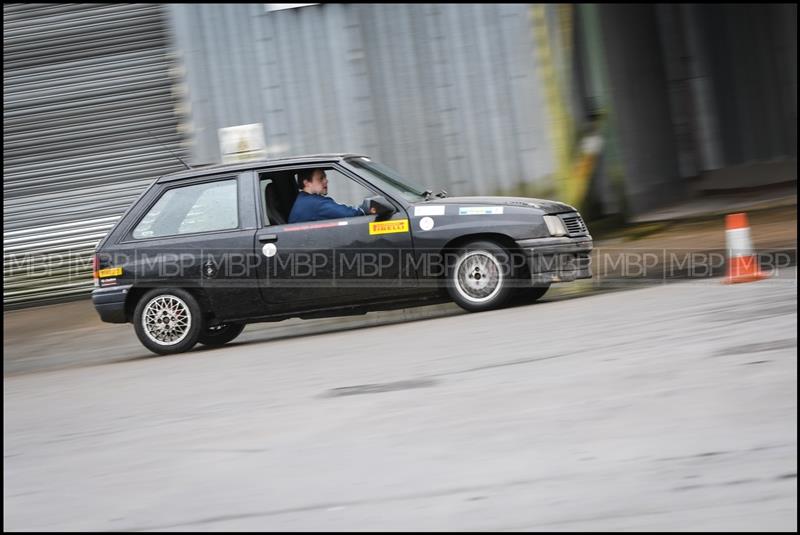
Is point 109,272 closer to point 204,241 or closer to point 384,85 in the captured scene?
point 204,241

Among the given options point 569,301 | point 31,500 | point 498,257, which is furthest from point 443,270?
point 31,500

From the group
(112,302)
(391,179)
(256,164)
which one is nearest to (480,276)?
(391,179)

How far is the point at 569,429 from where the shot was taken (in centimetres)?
539

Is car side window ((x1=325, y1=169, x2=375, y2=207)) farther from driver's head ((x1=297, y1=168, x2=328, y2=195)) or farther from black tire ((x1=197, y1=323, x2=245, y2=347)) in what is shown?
driver's head ((x1=297, y1=168, x2=328, y2=195))

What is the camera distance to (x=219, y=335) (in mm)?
10570

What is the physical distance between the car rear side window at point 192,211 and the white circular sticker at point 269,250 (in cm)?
36

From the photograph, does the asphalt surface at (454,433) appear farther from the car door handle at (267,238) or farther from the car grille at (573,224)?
the car door handle at (267,238)

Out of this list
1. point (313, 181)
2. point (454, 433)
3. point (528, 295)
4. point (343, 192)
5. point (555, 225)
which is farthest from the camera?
point (343, 192)

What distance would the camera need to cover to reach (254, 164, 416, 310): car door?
9.55 m

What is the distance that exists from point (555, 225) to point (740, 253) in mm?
1634

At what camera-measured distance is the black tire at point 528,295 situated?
388 inches

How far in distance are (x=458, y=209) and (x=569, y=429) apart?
4358mm

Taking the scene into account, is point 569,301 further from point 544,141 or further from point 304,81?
point 304,81

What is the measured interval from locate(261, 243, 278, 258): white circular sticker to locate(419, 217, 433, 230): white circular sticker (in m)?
1.29
